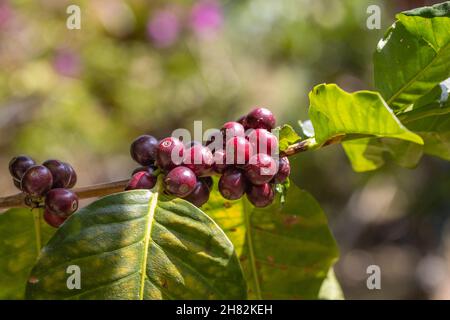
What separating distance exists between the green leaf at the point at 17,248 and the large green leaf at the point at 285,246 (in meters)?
0.34

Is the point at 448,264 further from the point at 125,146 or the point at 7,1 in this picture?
the point at 7,1

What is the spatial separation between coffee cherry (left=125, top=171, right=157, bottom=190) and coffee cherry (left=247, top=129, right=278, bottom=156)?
0.17 m

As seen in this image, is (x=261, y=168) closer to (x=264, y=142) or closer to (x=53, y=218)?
(x=264, y=142)

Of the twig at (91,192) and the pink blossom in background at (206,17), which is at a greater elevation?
the pink blossom in background at (206,17)

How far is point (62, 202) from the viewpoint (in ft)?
3.02

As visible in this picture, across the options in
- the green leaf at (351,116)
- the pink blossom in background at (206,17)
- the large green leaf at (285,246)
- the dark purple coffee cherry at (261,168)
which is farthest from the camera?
the pink blossom in background at (206,17)

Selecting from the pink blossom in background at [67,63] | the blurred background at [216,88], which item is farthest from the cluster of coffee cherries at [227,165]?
the pink blossom in background at [67,63]

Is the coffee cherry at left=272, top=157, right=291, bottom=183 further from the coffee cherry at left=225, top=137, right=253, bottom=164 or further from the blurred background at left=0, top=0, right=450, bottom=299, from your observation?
the blurred background at left=0, top=0, right=450, bottom=299

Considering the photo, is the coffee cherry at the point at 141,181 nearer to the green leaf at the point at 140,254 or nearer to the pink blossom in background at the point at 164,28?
the green leaf at the point at 140,254

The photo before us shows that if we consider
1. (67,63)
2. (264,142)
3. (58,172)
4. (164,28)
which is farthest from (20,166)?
(164,28)

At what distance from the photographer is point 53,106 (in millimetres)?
4258

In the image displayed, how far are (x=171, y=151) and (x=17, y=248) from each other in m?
0.36

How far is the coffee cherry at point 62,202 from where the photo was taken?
92cm

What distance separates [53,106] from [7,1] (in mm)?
885
